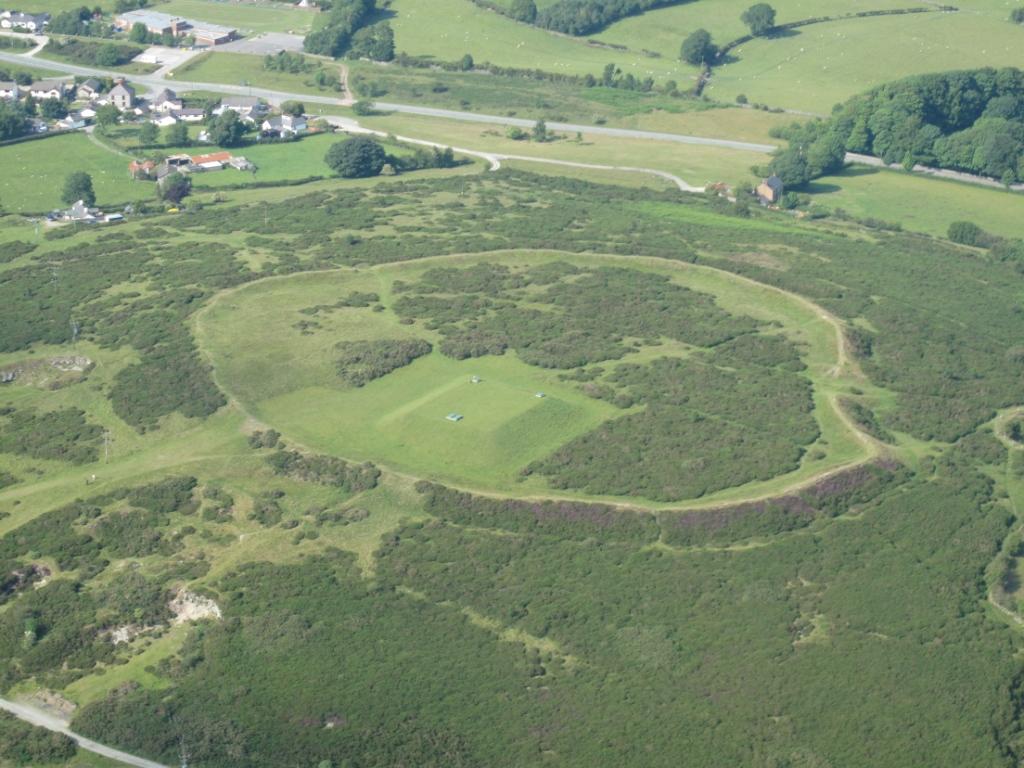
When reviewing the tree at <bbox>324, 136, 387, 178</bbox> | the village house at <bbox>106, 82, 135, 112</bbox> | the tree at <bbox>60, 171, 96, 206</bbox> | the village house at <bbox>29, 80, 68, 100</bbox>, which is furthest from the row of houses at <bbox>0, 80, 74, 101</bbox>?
the tree at <bbox>324, 136, 387, 178</bbox>

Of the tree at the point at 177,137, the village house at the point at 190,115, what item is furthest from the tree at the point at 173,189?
the village house at the point at 190,115

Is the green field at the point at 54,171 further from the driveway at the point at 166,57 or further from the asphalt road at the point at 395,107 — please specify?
the driveway at the point at 166,57

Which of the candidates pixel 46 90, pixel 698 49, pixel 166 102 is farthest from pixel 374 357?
pixel 698 49

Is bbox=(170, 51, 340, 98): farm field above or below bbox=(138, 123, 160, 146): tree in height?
above

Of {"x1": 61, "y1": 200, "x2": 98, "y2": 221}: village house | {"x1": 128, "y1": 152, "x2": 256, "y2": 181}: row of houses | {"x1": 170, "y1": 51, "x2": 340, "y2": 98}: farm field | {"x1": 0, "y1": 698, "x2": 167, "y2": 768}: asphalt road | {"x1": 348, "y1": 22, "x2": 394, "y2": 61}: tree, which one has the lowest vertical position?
{"x1": 0, "y1": 698, "x2": 167, "y2": 768}: asphalt road

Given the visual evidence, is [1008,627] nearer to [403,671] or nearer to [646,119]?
[403,671]

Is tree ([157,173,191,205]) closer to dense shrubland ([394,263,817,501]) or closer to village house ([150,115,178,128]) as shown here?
village house ([150,115,178,128])
